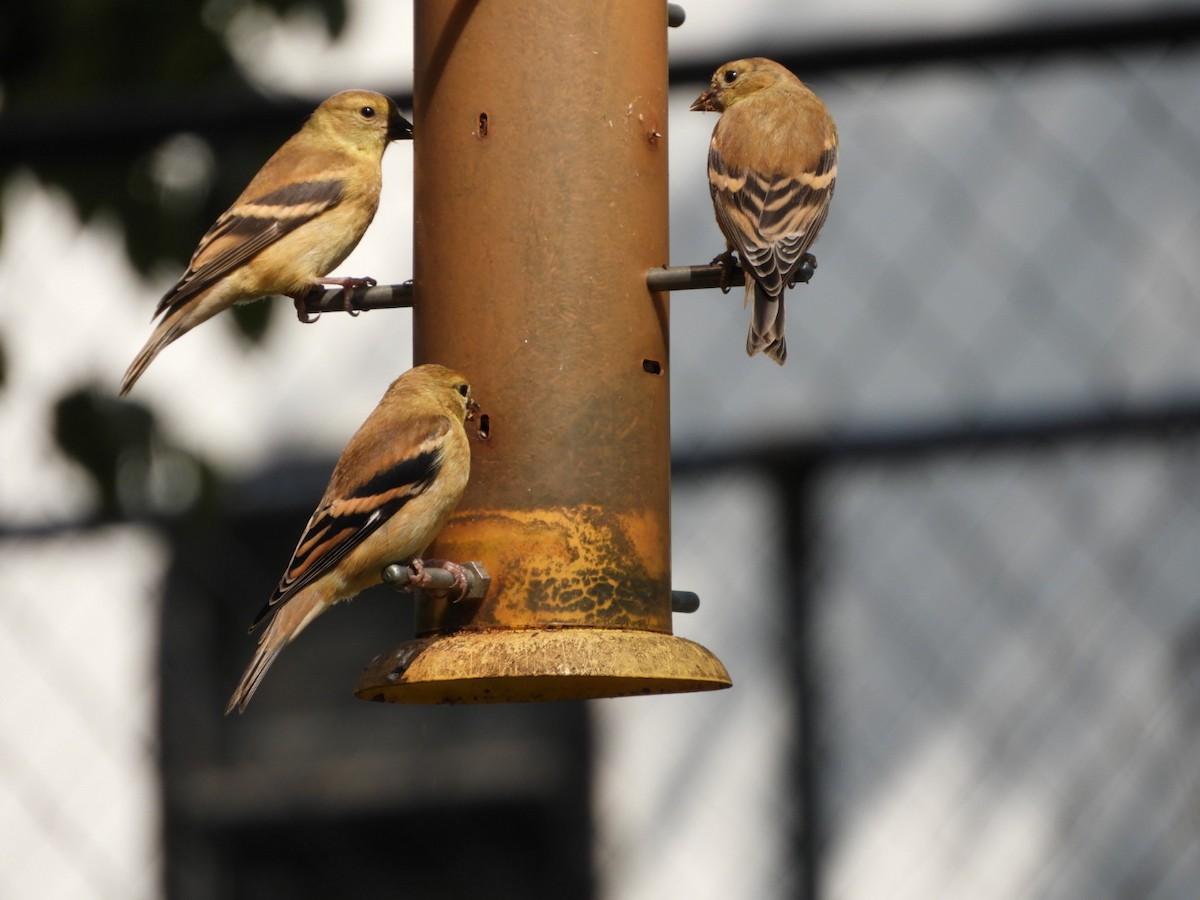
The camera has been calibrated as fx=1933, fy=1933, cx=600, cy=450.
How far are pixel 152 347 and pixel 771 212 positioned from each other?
1.67 m

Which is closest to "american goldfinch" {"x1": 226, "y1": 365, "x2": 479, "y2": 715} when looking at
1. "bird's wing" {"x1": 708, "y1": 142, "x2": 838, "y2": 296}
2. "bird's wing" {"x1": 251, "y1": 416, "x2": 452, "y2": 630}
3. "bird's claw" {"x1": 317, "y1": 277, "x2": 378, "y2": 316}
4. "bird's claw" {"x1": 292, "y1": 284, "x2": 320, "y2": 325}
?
"bird's wing" {"x1": 251, "y1": 416, "x2": 452, "y2": 630}

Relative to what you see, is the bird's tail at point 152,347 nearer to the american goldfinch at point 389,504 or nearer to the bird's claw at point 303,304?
the bird's claw at point 303,304

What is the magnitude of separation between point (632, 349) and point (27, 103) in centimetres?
278

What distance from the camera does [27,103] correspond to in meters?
6.40

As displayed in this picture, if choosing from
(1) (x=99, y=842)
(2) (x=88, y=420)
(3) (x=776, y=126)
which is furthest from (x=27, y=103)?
(1) (x=99, y=842)

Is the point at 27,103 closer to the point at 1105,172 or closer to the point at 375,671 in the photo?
the point at 375,671

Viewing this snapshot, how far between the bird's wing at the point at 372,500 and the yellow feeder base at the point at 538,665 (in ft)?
0.86

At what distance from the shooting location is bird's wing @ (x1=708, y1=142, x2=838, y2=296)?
4715 mm

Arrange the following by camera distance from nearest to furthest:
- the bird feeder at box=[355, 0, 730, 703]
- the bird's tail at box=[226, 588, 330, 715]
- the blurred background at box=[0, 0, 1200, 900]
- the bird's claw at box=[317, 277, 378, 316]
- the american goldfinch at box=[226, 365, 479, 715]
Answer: the bird's tail at box=[226, 588, 330, 715]
the american goldfinch at box=[226, 365, 479, 715]
the bird feeder at box=[355, 0, 730, 703]
the bird's claw at box=[317, 277, 378, 316]
the blurred background at box=[0, 0, 1200, 900]

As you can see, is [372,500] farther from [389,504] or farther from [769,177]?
[769,177]

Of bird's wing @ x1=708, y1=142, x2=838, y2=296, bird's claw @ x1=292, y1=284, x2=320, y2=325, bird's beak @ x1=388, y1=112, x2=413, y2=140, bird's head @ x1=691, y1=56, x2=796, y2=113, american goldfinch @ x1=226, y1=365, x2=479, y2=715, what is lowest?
american goldfinch @ x1=226, y1=365, x2=479, y2=715

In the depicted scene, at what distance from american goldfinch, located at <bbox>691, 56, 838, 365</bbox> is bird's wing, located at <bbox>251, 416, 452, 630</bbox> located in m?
0.76

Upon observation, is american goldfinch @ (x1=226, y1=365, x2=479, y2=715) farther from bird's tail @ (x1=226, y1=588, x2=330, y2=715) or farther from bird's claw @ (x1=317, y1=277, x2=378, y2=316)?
bird's claw @ (x1=317, y1=277, x2=378, y2=316)

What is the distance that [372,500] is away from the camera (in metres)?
4.37
